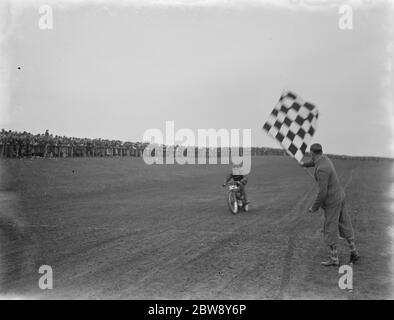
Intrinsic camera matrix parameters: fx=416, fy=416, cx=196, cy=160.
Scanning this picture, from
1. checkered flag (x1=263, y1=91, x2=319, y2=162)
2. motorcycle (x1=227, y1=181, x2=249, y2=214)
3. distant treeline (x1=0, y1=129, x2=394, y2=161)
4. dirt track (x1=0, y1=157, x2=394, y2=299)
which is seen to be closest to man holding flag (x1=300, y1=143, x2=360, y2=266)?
checkered flag (x1=263, y1=91, x2=319, y2=162)

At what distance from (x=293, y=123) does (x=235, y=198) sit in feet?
18.4

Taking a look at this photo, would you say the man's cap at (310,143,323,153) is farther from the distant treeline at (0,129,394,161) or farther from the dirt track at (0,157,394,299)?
the distant treeline at (0,129,394,161)

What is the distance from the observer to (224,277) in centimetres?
577

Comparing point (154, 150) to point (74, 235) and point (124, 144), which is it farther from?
point (74, 235)

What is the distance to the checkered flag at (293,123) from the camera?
20.2 ft

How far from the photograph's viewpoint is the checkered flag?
6.16 m

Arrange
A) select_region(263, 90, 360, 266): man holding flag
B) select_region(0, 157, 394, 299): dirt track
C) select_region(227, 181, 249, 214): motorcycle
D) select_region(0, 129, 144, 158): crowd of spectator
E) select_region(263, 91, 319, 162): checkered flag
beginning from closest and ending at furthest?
select_region(0, 157, 394, 299): dirt track < select_region(263, 91, 319, 162): checkered flag < select_region(263, 90, 360, 266): man holding flag < select_region(227, 181, 249, 214): motorcycle < select_region(0, 129, 144, 158): crowd of spectator

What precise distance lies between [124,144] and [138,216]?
35084mm

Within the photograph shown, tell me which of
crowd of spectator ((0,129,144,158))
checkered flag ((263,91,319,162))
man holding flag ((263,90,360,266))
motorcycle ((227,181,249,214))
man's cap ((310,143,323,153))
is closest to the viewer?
checkered flag ((263,91,319,162))

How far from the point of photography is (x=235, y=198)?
11719 millimetres

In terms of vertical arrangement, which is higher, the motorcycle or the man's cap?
A: the man's cap

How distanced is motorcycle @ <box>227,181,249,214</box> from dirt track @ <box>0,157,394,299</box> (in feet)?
0.91

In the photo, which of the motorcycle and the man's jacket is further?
the motorcycle

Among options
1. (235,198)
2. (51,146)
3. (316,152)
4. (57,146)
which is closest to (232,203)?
(235,198)
